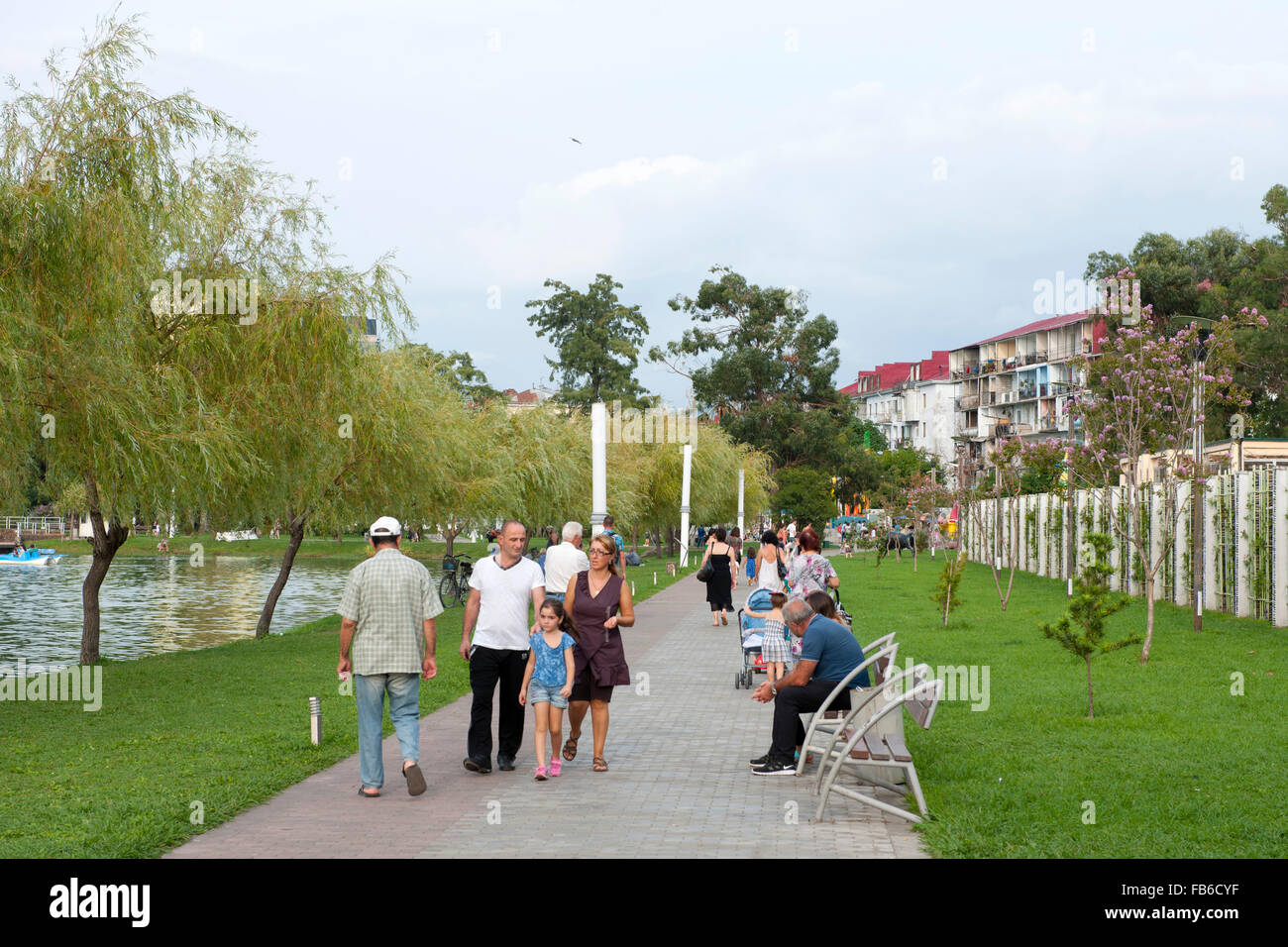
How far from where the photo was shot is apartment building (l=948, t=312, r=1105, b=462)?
107 m

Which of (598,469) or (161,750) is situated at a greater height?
(598,469)

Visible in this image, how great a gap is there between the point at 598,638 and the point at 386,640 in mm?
1789

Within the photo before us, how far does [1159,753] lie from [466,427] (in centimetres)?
2447

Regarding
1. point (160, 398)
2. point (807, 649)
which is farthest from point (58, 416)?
point (807, 649)

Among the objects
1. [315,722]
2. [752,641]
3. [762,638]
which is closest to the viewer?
[315,722]

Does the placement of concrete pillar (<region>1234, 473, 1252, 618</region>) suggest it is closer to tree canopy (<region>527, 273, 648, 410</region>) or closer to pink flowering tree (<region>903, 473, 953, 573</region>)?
pink flowering tree (<region>903, 473, 953, 573</region>)

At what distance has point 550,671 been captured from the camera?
955 centimetres

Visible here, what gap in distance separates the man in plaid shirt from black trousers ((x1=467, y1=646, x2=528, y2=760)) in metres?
0.98

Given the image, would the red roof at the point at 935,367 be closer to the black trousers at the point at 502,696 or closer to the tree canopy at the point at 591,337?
the tree canopy at the point at 591,337

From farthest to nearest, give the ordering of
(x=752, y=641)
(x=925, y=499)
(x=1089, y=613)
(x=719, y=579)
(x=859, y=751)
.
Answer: (x=925, y=499)
(x=719, y=579)
(x=752, y=641)
(x=1089, y=613)
(x=859, y=751)

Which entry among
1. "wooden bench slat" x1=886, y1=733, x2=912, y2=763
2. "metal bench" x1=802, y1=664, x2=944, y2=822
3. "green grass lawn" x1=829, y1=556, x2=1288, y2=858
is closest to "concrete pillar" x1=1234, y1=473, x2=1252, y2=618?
"green grass lawn" x1=829, y1=556, x2=1288, y2=858

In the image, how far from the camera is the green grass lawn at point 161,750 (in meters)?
7.48

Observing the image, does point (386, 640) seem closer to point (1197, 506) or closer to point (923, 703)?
point (923, 703)

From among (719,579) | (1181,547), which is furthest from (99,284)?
(1181,547)
